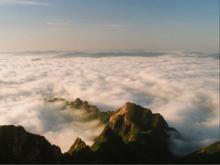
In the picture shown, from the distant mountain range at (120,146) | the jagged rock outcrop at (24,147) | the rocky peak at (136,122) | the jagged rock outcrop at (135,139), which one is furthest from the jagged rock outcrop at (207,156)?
the jagged rock outcrop at (24,147)

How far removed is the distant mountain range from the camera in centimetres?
5672

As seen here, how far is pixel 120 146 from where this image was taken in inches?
2731

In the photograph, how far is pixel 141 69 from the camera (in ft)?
325

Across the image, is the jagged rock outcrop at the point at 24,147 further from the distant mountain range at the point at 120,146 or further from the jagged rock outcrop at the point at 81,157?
the jagged rock outcrop at the point at 81,157

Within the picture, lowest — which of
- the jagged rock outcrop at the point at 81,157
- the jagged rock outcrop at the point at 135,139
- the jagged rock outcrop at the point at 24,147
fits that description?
the jagged rock outcrop at the point at 135,139

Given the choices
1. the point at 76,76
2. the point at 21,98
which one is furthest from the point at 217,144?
the point at 76,76

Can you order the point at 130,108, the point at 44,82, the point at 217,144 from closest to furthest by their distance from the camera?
the point at 217,144
the point at 130,108
the point at 44,82

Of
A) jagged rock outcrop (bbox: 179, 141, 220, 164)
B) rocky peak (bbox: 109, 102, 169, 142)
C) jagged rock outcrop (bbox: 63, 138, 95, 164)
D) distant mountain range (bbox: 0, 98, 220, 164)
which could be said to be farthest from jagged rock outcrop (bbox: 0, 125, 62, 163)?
rocky peak (bbox: 109, 102, 169, 142)

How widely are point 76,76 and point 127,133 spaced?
9312cm

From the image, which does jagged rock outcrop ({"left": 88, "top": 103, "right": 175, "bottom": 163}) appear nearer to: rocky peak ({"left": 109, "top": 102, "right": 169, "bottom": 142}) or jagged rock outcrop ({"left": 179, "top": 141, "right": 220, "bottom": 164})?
rocky peak ({"left": 109, "top": 102, "right": 169, "bottom": 142})

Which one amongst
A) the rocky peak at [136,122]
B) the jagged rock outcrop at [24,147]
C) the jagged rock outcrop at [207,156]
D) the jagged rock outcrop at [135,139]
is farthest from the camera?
the rocky peak at [136,122]

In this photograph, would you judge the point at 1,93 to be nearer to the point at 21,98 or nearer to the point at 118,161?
the point at 21,98

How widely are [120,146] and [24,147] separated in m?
19.2

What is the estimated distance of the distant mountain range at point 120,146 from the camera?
56719 millimetres
